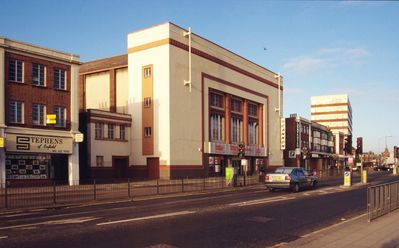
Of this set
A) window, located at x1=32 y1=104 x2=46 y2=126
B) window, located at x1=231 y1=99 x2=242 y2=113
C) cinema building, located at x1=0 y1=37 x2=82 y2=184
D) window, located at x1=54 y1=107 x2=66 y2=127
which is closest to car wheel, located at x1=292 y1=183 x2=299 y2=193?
cinema building, located at x1=0 y1=37 x2=82 y2=184

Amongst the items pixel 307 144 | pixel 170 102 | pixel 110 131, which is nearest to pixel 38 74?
pixel 110 131

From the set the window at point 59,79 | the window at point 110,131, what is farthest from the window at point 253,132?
the window at point 59,79

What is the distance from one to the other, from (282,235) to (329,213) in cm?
553

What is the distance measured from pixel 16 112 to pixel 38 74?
3.63 metres

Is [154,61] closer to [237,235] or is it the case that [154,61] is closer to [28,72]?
[28,72]

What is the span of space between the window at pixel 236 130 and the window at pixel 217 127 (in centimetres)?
281

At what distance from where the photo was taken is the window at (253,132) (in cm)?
6217

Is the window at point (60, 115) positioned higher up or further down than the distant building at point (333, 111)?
further down

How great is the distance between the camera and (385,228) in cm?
1145

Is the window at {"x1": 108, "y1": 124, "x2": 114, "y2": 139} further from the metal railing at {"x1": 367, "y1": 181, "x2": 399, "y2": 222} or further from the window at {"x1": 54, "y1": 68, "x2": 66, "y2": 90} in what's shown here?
the metal railing at {"x1": 367, "y1": 181, "x2": 399, "y2": 222}

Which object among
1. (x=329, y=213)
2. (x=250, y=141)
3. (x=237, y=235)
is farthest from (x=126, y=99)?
(x=237, y=235)

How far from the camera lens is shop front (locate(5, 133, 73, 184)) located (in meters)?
32.1

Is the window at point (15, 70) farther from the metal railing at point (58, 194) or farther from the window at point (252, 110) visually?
the window at point (252, 110)

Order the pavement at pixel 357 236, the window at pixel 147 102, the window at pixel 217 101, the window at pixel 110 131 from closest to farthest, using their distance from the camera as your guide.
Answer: the pavement at pixel 357 236
the window at pixel 110 131
the window at pixel 147 102
the window at pixel 217 101
